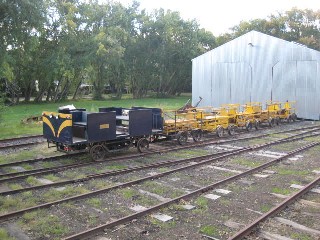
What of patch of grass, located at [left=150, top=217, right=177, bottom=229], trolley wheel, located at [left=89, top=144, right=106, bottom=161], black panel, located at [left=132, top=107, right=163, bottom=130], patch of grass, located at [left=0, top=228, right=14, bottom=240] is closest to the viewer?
patch of grass, located at [left=0, top=228, right=14, bottom=240]

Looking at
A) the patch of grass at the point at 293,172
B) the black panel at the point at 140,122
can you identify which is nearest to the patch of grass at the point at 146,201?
the patch of grass at the point at 293,172

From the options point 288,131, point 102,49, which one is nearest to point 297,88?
point 288,131

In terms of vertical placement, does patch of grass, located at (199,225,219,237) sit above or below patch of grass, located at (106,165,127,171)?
below

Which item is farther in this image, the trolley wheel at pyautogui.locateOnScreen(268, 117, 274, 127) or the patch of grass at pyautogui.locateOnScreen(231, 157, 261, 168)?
the trolley wheel at pyautogui.locateOnScreen(268, 117, 274, 127)

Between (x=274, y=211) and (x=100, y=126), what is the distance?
6672 millimetres

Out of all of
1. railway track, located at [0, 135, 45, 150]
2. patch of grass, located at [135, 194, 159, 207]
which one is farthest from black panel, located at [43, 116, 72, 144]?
patch of grass, located at [135, 194, 159, 207]

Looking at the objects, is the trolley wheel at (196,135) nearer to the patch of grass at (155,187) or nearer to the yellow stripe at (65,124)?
the yellow stripe at (65,124)

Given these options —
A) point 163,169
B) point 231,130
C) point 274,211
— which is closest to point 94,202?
point 163,169

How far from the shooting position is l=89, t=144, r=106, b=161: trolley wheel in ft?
40.8

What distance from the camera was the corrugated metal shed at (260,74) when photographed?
26759mm

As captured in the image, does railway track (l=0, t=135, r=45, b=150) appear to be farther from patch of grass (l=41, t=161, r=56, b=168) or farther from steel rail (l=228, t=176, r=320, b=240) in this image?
steel rail (l=228, t=176, r=320, b=240)

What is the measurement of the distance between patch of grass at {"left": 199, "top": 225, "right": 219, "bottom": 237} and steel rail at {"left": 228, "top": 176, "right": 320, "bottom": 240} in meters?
0.47

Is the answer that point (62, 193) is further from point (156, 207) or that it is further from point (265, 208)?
point (265, 208)

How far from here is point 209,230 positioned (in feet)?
22.6
